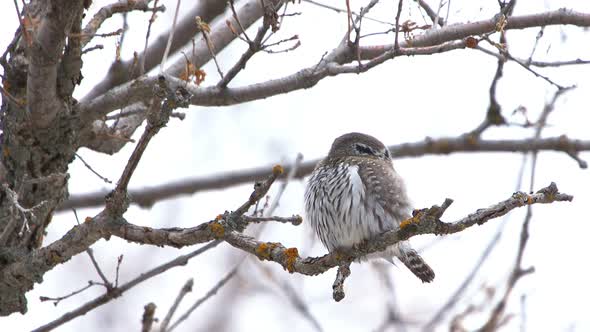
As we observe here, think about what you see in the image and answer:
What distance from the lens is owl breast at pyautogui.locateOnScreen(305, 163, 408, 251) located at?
16.4 ft

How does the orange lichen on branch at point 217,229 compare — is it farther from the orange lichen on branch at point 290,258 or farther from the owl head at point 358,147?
the owl head at point 358,147

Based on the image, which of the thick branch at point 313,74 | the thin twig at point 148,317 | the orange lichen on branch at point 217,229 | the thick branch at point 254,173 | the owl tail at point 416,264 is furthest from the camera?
the thick branch at point 254,173

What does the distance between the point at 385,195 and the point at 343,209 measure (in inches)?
11.8

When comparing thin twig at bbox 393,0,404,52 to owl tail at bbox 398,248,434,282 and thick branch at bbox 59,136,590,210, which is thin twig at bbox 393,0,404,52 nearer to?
owl tail at bbox 398,248,434,282

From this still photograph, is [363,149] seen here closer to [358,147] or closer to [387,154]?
[358,147]

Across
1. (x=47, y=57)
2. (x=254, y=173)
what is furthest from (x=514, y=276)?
(x=254, y=173)

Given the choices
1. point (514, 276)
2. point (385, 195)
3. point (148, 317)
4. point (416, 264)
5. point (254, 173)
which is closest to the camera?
point (148, 317)

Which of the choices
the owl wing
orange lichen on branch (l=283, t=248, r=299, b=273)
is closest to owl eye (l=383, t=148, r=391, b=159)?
the owl wing

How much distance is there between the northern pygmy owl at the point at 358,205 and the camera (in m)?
5.03

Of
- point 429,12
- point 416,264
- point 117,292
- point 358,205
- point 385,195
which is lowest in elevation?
point 117,292

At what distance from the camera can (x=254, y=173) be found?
266 inches

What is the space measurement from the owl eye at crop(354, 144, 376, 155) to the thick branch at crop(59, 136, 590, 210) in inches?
19.2

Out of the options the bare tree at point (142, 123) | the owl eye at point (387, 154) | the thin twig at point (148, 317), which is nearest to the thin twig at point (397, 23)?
the bare tree at point (142, 123)

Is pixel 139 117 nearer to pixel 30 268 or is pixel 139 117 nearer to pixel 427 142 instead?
pixel 30 268
